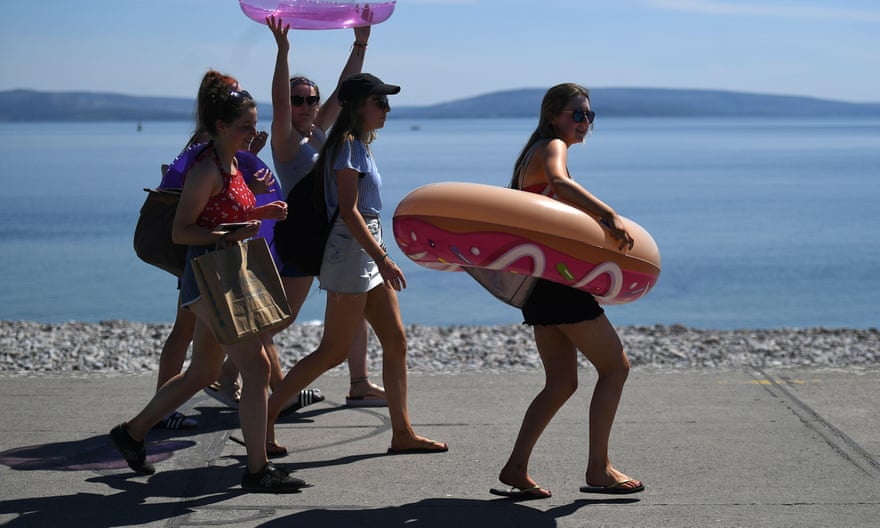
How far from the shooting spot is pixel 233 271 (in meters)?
4.70

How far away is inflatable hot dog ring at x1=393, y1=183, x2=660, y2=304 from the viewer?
15.0 feet

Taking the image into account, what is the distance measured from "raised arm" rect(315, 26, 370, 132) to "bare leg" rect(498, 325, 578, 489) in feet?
6.26

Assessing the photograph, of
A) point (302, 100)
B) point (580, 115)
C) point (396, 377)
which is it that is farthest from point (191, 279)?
point (580, 115)

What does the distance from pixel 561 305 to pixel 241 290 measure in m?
1.30

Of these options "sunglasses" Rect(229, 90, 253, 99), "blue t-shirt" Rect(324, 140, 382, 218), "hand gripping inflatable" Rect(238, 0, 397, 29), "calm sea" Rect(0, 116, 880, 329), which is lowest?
"calm sea" Rect(0, 116, 880, 329)

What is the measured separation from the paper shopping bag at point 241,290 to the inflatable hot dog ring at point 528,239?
2.06 ft

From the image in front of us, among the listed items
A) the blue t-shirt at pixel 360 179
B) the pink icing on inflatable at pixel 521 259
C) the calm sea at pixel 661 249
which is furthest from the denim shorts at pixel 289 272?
the calm sea at pixel 661 249

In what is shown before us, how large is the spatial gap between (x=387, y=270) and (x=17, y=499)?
Answer: 1795 millimetres

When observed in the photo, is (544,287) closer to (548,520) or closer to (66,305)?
(548,520)

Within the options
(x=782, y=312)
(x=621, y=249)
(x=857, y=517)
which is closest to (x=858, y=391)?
(x=857, y=517)

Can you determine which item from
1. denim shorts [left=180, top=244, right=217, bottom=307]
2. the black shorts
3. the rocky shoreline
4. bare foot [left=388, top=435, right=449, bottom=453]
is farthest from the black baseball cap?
the rocky shoreline

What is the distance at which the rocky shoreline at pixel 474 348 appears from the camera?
322 inches

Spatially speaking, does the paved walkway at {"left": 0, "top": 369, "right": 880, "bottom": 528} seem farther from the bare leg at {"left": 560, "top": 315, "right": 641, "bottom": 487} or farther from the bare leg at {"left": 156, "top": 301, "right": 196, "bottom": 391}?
the bare leg at {"left": 156, "top": 301, "right": 196, "bottom": 391}

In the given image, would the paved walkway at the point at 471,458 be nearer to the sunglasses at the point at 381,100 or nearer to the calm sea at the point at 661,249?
the sunglasses at the point at 381,100
